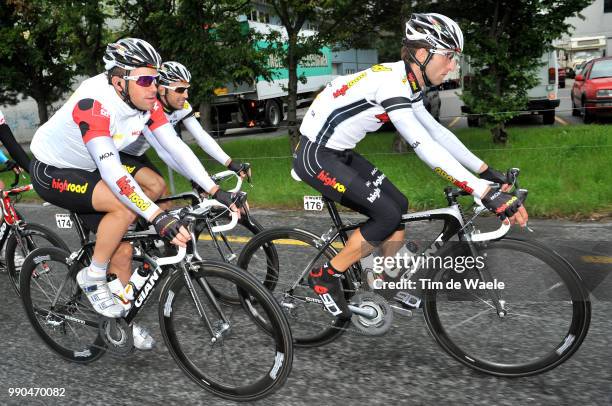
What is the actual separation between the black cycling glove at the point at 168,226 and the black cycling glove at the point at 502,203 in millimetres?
1612

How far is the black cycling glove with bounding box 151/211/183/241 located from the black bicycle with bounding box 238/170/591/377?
3.52 feet

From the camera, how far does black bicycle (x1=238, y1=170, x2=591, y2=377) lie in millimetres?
3004

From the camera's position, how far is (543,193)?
7180mm

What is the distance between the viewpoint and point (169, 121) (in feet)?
15.5

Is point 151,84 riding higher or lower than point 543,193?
higher

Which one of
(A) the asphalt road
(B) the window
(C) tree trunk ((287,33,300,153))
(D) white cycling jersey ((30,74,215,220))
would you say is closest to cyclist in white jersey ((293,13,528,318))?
(A) the asphalt road

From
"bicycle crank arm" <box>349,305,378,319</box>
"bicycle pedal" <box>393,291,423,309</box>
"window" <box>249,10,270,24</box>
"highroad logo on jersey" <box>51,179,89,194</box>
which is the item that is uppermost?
"window" <box>249,10,270,24</box>

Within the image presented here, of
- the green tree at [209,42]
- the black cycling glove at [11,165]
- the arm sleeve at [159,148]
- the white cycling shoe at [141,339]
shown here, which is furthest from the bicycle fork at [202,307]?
the green tree at [209,42]

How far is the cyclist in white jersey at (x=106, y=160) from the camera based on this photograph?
307cm

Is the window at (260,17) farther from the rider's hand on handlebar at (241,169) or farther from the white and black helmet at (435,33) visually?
the white and black helmet at (435,33)

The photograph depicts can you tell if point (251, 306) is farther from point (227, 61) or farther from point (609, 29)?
point (609, 29)

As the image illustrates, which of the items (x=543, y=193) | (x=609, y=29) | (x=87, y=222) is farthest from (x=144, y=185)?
(x=609, y=29)

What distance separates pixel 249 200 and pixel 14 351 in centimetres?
479

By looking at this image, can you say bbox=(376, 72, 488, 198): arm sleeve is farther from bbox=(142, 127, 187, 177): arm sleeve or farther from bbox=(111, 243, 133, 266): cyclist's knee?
bbox=(111, 243, 133, 266): cyclist's knee
